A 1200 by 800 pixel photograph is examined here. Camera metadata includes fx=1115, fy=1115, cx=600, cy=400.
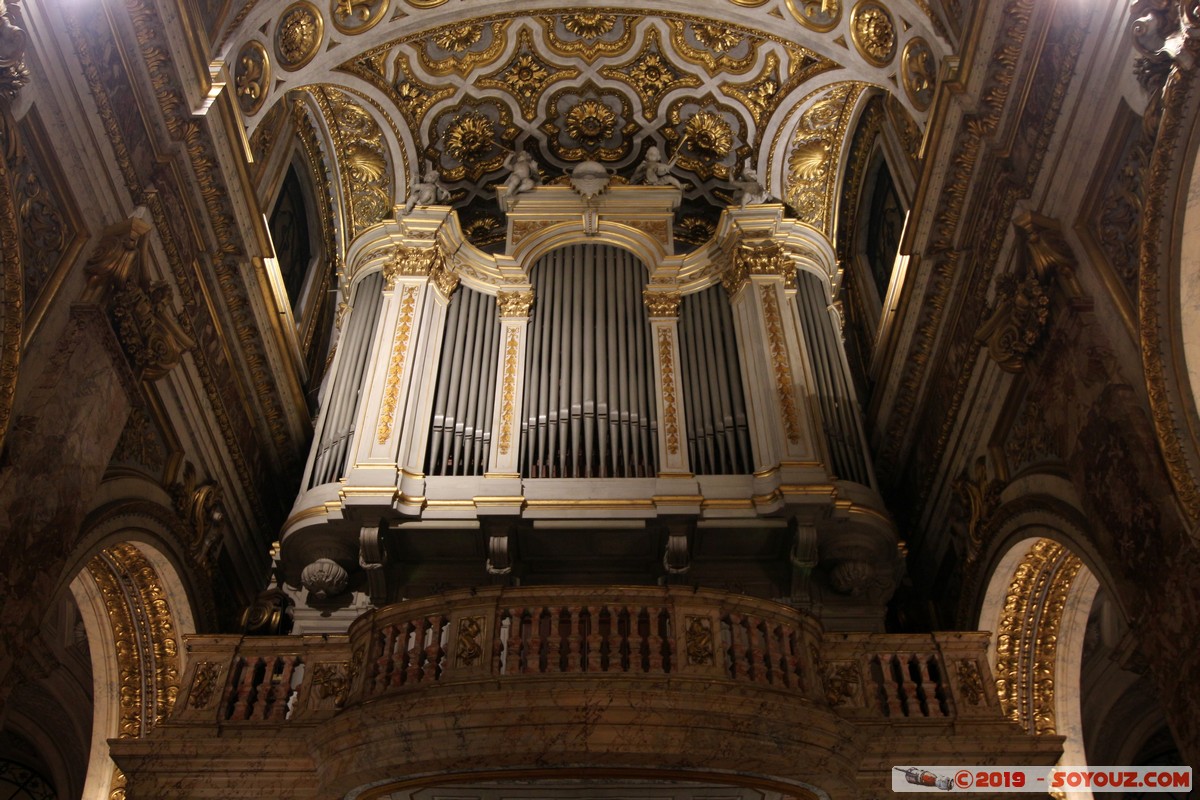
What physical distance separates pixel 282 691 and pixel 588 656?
2413 mm

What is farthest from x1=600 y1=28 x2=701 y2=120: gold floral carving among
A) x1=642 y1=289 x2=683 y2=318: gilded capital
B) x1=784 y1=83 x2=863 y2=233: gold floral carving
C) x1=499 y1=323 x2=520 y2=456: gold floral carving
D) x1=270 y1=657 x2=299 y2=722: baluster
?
x1=270 y1=657 x2=299 y2=722: baluster

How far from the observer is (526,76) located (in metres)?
→ 12.9

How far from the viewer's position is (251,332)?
10117mm

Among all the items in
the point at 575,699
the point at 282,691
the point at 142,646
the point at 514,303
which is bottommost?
the point at 575,699

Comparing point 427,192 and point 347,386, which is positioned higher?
point 427,192

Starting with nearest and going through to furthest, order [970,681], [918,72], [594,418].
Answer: [970,681] → [918,72] → [594,418]

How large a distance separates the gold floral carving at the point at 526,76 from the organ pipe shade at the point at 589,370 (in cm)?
211

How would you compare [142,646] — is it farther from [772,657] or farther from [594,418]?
[772,657]

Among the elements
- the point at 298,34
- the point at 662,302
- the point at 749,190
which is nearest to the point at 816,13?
the point at 749,190

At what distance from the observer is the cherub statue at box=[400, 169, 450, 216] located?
39.6 ft

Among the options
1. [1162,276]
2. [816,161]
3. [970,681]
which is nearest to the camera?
[1162,276]

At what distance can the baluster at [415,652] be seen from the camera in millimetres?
7191

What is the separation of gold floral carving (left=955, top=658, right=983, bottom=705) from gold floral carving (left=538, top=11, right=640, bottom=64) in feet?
25.8

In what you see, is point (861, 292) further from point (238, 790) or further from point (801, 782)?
point (238, 790)
